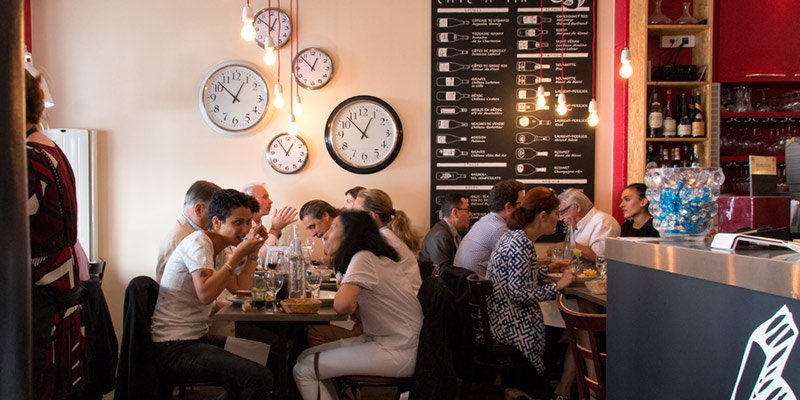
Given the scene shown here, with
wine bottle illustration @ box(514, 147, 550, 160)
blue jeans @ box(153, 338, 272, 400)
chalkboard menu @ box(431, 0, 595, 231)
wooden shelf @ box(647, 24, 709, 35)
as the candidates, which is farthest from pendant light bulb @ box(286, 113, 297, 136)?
wooden shelf @ box(647, 24, 709, 35)

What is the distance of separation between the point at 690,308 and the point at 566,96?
445 cm

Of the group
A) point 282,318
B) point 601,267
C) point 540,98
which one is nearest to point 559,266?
point 601,267

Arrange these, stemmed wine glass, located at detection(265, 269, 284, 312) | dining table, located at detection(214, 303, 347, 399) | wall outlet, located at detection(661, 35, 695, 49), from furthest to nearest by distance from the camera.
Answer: wall outlet, located at detection(661, 35, 695, 49), stemmed wine glass, located at detection(265, 269, 284, 312), dining table, located at detection(214, 303, 347, 399)

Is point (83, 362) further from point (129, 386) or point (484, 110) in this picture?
point (484, 110)

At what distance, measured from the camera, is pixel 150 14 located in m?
5.94

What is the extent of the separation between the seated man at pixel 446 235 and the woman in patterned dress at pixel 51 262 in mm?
2917

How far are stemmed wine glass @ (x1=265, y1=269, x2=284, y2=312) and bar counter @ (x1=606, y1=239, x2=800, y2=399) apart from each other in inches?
70.7

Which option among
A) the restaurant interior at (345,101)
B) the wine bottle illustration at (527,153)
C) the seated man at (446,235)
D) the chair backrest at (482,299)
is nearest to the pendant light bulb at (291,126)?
the restaurant interior at (345,101)

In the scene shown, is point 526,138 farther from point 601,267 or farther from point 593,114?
point 601,267

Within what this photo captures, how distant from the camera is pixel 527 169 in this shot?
235 inches

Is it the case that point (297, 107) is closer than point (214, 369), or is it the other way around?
point (214, 369)

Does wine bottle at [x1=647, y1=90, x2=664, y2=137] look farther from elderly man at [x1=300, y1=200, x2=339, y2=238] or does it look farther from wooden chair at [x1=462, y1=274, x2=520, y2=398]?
elderly man at [x1=300, y1=200, x2=339, y2=238]

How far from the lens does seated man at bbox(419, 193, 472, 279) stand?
16.4ft

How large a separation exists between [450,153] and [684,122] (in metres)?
1.98
